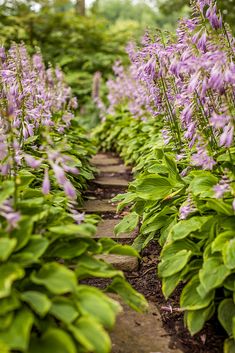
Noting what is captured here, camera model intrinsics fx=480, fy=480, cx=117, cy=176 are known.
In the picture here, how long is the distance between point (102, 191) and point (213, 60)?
3348mm

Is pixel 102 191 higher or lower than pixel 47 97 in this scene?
lower

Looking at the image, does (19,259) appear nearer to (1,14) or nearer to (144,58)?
(144,58)

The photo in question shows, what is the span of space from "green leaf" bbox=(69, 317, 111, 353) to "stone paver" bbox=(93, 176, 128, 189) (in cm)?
410

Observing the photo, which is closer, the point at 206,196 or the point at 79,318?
the point at 79,318

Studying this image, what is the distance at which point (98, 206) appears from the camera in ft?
17.5

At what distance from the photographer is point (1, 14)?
13.9 metres

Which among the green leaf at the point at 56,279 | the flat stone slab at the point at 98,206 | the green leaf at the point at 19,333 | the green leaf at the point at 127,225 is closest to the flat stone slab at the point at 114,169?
the flat stone slab at the point at 98,206

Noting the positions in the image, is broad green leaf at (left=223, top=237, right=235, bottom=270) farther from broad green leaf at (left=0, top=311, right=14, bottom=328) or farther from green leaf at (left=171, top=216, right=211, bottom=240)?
broad green leaf at (left=0, top=311, right=14, bottom=328)

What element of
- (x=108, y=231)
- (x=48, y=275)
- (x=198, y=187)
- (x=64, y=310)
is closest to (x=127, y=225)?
(x=108, y=231)

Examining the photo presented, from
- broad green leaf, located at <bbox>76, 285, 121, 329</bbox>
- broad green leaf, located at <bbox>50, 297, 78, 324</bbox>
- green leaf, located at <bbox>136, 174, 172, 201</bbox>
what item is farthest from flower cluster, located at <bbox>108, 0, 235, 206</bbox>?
broad green leaf, located at <bbox>50, 297, 78, 324</bbox>

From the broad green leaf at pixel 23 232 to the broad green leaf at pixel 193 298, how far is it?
3.41 ft

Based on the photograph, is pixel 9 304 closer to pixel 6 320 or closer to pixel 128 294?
pixel 6 320

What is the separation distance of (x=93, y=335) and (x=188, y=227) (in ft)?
3.98

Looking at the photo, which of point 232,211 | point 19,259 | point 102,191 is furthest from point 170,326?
point 102,191
